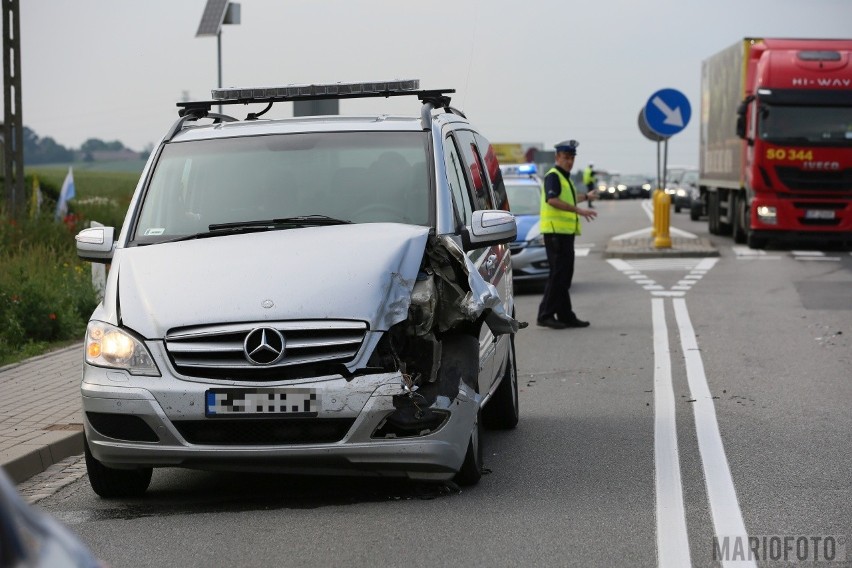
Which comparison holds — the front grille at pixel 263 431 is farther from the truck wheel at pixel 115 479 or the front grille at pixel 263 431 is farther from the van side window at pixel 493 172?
the van side window at pixel 493 172

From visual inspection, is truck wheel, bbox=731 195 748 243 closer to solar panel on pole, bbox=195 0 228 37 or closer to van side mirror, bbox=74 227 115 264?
solar panel on pole, bbox=195 0 228 37

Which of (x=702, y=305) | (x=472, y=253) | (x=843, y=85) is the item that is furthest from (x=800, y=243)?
(x=472, y=253)

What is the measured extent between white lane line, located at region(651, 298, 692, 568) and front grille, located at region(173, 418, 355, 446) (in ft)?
4.67

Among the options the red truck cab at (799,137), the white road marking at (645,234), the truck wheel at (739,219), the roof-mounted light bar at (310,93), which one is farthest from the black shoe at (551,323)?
the white road marking at (645,234)

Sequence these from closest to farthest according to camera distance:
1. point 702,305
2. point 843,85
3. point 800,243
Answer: point 702,305, point 843,85, point 800,243

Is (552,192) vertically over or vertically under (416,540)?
over

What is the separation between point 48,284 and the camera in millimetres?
15258

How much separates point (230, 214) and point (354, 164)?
27.7 inches

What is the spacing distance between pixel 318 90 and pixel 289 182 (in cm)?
106

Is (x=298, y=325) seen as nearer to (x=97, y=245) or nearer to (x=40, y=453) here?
(x=97, y=245)

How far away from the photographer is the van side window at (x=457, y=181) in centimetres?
761

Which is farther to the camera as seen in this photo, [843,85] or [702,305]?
[843,85]

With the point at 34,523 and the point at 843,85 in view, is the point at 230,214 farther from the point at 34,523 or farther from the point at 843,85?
the point at 843,85

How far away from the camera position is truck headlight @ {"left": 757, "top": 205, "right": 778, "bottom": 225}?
26.2 meters
